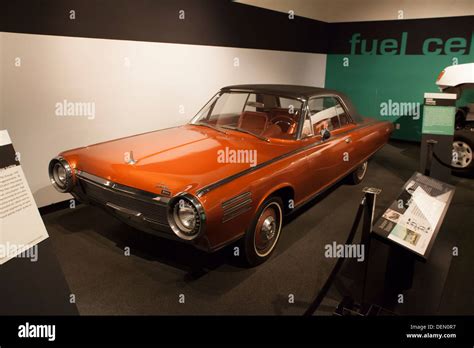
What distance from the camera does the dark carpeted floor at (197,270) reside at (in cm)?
257

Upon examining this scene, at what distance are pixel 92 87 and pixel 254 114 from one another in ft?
6.36

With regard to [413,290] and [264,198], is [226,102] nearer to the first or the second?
[264,198]

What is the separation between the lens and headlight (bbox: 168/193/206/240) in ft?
7.70

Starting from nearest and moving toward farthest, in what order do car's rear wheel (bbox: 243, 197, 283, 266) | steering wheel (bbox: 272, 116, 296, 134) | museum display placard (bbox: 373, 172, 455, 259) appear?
museum display placard (bbox: 373, 172, 455, 259)
car's rear wheel (bbox: 243, 197, 283, 266)
steering wheel (bbox: 272, 116, 296, 134)

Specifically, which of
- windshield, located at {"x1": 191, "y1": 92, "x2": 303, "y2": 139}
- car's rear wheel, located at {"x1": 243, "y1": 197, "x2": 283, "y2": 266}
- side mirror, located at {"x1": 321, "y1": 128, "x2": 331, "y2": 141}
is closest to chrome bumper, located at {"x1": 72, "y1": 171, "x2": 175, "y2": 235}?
car's rear wheel, located at {"x1": 243, "y1": 197, "x2": 283, "y2": 266}

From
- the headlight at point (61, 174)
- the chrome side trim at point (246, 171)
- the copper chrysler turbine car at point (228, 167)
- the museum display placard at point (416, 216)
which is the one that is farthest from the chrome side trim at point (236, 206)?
the headlight at point (61, 174)

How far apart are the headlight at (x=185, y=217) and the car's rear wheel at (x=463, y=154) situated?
183 inches

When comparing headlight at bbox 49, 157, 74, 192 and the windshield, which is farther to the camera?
the windshield

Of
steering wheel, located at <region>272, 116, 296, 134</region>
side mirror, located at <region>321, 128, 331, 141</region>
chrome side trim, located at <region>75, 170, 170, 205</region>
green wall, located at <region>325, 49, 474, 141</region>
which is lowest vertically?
chrome side trim, located at <region>75, 170, 170, 205</region>

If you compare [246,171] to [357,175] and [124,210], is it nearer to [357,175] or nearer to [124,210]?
[124,210]

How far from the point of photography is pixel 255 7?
622cm

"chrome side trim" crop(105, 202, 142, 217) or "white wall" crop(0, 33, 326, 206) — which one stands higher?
"white wall" crop(0, 33, 326, 206)

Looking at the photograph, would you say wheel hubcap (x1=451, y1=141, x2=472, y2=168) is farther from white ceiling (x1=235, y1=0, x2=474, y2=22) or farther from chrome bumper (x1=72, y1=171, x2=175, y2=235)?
chrome bumper (x1=72, y1=171, x2=175, y2=235)

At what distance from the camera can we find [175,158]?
9.86 feet
